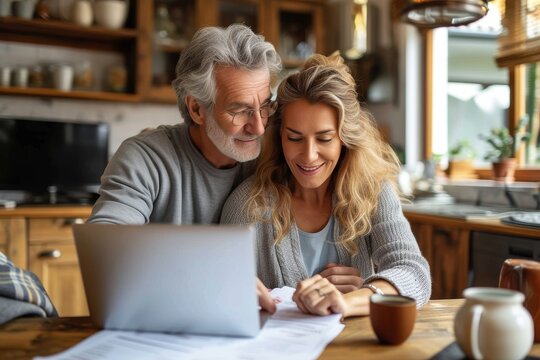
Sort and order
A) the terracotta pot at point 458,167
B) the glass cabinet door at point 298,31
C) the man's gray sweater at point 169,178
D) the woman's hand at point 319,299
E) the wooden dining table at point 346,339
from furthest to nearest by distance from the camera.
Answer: the glass cabinet door at point 298,31, the terracotta pot at point 458,167, the man's gray sweater at point 169,178, the woman's hand at point 319,299, the wooden dining table at point 346,339

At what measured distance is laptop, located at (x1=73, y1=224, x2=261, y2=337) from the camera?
0.89 m

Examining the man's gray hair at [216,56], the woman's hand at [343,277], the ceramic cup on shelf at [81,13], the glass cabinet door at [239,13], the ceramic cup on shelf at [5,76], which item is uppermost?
the glass cabinet door at [239,13]

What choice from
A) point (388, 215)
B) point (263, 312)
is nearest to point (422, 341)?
point (263, 312)

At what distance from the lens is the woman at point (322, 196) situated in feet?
4.92

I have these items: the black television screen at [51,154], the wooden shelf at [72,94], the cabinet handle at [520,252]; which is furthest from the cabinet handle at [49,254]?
the cabinet handle at [520,252]

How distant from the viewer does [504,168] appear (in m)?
2.86

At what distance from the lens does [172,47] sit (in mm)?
3455

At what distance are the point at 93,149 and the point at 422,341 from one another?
2840 millimetres

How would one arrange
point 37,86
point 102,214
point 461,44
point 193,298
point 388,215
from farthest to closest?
point 461,44
point 37,86
point 388,215
point 102,214
point 193,298

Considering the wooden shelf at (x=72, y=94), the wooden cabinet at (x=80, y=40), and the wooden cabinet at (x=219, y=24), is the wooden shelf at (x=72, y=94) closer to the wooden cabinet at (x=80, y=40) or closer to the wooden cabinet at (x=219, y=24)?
the wooden cabinet at (x=80, y=40)

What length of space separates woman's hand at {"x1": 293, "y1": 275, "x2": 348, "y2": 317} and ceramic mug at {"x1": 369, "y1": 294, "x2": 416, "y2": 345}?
0.14m

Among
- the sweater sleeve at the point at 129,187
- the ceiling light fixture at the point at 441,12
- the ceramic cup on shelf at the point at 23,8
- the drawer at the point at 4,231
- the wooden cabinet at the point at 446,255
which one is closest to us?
the sweater sleeve at the point at 129,187

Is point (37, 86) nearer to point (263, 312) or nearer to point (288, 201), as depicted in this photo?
point (288, 201)

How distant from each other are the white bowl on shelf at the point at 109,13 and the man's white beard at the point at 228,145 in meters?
2.01
